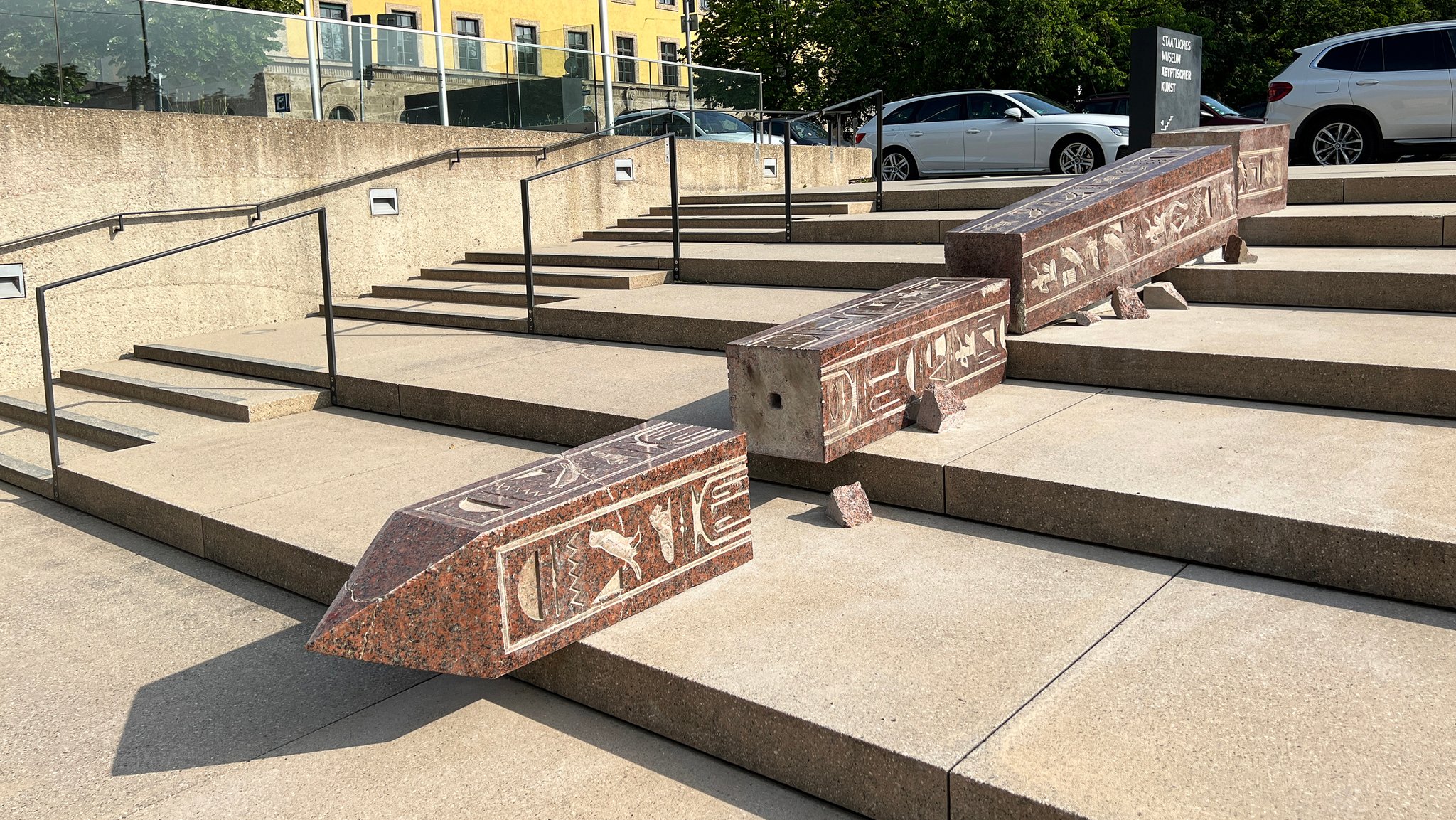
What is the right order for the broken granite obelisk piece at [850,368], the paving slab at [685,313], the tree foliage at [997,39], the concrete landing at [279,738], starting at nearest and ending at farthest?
1. the concrete landing at [279,738]
2. the broken granite obelisk piece at [850,368]
3. the paving slab at [685,313]
4. the tree foliage at [997,39]

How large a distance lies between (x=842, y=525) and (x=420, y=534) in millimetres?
1602

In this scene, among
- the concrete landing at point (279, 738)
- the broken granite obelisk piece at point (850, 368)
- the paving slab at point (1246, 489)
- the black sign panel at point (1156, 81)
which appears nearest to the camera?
the concrete landing at point (279, 738)

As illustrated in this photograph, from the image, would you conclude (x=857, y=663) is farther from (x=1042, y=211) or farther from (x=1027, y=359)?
(x=1042, y=211)

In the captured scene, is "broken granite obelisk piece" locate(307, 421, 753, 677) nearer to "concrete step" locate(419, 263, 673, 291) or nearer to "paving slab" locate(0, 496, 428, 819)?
"paving slab" locate(0, 496, 428, 819)

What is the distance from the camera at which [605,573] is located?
3.24 meters

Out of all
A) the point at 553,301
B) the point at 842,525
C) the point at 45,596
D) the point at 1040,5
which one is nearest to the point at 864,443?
the point at 842,525

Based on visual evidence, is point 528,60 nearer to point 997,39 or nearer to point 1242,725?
point 1242,725

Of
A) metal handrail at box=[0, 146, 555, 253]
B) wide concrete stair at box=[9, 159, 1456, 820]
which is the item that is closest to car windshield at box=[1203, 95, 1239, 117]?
metal handrail at box=[0, 146, 555, 253]

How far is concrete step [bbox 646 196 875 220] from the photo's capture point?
1009 cm

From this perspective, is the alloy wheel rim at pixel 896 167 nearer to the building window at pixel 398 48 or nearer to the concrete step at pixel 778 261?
the concrete step at pixel 778 261

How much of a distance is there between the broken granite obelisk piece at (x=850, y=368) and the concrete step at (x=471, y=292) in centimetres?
400

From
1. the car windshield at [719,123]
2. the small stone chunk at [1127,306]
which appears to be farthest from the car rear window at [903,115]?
the small stone chunk at [1127,306]

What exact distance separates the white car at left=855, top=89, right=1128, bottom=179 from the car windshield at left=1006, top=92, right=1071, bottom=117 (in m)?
0.01

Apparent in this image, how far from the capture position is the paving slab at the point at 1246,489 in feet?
10.2
